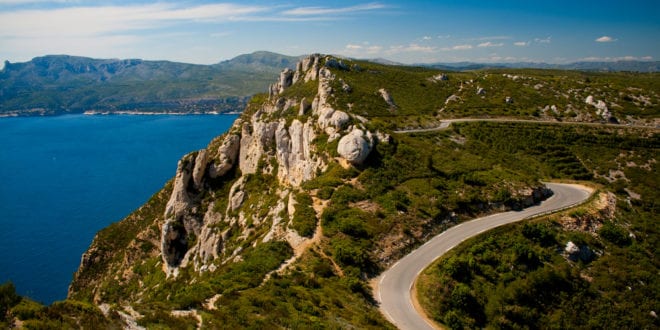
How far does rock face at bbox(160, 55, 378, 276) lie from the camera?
181 ft

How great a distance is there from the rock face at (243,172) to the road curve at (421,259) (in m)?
17.0

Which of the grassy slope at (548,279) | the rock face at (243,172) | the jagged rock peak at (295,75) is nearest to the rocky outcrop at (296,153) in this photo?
the rock face at (243,172)

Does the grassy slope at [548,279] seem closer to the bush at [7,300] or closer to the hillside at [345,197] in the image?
the hillside at [345,197]

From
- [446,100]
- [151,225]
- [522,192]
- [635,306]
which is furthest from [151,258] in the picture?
[446,100]

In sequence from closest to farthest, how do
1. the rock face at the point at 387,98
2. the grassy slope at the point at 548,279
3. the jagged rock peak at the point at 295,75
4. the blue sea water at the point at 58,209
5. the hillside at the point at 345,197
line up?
the hillside at the point at 345,197 < the grassy slope at the point at 548,279 < the blue sea water at the point at 58,209 < the rock face at the point at 387,98 < the jagged rock peak at the point at 295,75

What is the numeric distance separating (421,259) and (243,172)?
158ft

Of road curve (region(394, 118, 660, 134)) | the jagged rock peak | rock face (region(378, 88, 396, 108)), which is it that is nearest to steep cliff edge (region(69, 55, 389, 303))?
rock face (region(378, 88, 396, 108))

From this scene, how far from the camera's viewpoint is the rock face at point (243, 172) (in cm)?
5531

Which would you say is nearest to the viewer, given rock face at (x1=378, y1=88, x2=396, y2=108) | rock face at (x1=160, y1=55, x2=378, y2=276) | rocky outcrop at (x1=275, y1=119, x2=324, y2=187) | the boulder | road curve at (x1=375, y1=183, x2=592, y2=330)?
road curve at (x1=375, y1=183, x2=592, y2=330)

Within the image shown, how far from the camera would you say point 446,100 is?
110938 millimetres

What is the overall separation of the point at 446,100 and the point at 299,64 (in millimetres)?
51610

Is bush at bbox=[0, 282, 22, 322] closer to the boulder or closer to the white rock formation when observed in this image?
the boulder

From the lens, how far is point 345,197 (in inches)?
1731

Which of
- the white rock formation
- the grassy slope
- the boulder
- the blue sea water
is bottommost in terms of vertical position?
the blue sea water
